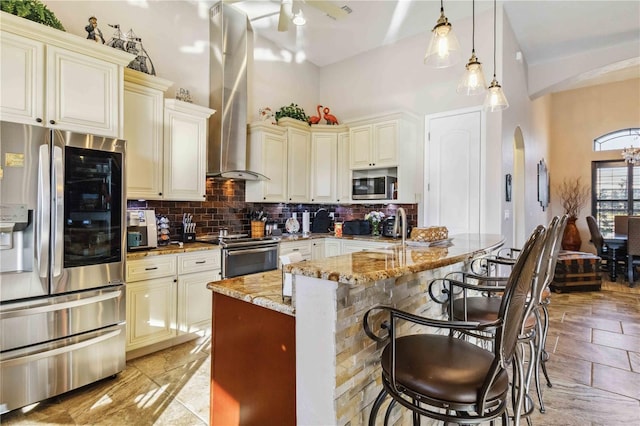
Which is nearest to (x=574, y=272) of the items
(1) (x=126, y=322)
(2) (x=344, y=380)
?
(2) (x=344, y=380)

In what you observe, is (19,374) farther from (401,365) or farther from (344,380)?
(401,365)

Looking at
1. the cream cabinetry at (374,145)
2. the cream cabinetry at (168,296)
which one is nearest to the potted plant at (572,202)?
the cream cabinetry at (374,145)

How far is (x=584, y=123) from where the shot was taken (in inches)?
307

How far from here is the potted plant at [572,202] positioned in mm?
7520

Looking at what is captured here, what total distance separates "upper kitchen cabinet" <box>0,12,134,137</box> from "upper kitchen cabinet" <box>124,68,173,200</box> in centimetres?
39

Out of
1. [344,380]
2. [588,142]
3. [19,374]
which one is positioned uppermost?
[588,142]

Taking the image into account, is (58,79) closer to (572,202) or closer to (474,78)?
(474,78)

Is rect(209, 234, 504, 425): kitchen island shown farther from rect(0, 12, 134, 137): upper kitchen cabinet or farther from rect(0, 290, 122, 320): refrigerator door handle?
rect(0, 12, 134, 137): upper kitchen cabinet

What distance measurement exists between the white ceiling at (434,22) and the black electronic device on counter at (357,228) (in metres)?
2.60

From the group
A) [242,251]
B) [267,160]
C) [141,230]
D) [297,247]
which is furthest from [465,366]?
[267,160]

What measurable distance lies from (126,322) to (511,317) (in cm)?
276

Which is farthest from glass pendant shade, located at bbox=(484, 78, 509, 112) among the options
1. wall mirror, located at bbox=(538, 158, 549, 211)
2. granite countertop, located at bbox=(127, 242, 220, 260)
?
wall mirror, located at bbox=(538, 158, 549, 211)

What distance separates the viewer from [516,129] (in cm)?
477

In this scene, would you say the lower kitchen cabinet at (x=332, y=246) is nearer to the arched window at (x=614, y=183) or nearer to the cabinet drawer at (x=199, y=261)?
the cabinet drawer at (x=199, y=261)
